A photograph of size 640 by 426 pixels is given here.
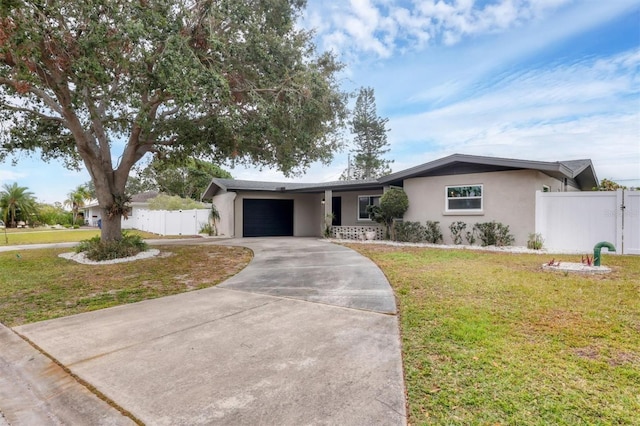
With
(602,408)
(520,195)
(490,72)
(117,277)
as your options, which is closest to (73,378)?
(602,408)

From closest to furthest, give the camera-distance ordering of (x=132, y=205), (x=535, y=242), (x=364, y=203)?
(x=535, y=242), (x=364, y=203), (x=132, y=205)

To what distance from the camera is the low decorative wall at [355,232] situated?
51.7 ft

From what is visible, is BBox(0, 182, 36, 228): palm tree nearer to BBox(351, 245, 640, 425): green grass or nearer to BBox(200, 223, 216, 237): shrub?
BBox(200, 223, 216, 237): shrub

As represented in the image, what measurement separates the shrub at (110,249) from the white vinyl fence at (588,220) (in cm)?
1350

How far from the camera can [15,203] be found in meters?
32.8

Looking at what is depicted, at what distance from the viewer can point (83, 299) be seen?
577 centimetres

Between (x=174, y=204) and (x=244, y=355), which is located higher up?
(x=174, y=204)

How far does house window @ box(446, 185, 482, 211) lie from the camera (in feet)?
41.3

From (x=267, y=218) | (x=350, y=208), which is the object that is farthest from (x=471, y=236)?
(x=267, y=218)

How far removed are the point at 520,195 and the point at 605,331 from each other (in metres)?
8.80

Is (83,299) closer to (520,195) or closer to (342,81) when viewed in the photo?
(342,81)

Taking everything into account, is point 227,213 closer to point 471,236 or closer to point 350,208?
point 350,208

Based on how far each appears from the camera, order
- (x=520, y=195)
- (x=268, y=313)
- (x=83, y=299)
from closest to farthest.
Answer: (x=268, y=313)
(x=83, y=299)
(x=520, y=195)

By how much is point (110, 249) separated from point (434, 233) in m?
11.5
